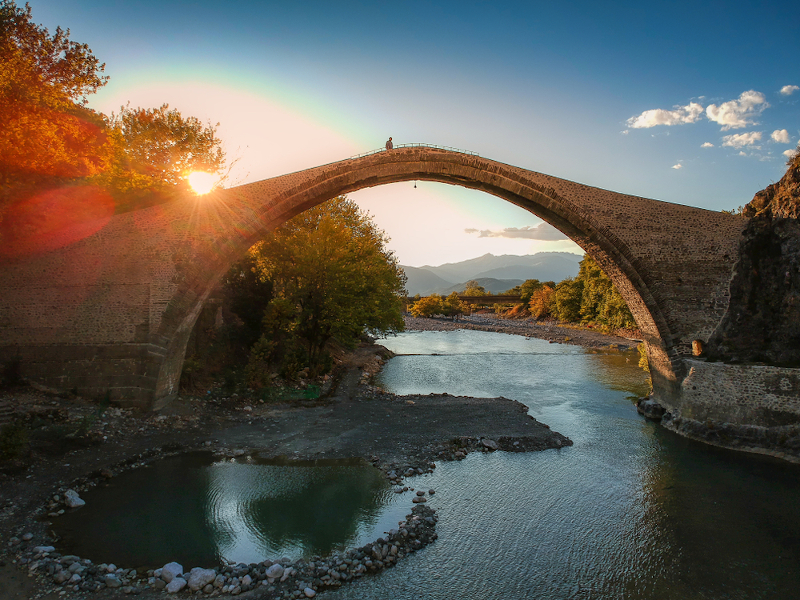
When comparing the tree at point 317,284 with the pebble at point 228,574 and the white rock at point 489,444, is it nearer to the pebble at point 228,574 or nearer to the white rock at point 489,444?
the white rock at point 489,444

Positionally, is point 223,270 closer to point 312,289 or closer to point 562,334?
point 312,289

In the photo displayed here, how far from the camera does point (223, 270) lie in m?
13.4

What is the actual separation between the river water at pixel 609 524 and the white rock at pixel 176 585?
85.6 inches

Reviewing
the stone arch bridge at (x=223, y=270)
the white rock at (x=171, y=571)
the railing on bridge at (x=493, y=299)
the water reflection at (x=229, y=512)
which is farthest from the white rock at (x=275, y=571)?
the railing on bridge at (x=493, y=299)

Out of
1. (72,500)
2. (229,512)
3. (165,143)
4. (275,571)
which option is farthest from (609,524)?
(165,143)

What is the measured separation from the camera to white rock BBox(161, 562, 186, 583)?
18.9 ft

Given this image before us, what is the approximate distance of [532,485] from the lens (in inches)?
361

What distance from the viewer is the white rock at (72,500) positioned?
7710 millimetres

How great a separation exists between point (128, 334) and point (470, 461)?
33.6ft

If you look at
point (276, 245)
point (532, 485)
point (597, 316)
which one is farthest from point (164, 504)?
point (597, 316)

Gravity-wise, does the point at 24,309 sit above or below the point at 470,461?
above

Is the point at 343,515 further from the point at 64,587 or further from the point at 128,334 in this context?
the point at 128,334

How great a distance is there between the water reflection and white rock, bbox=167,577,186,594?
664mm

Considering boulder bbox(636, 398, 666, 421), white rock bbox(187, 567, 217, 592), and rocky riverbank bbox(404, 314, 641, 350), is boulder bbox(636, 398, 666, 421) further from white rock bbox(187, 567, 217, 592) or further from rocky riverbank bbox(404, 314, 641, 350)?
rocky riverbank bbox(404, 314, 641, 350)
